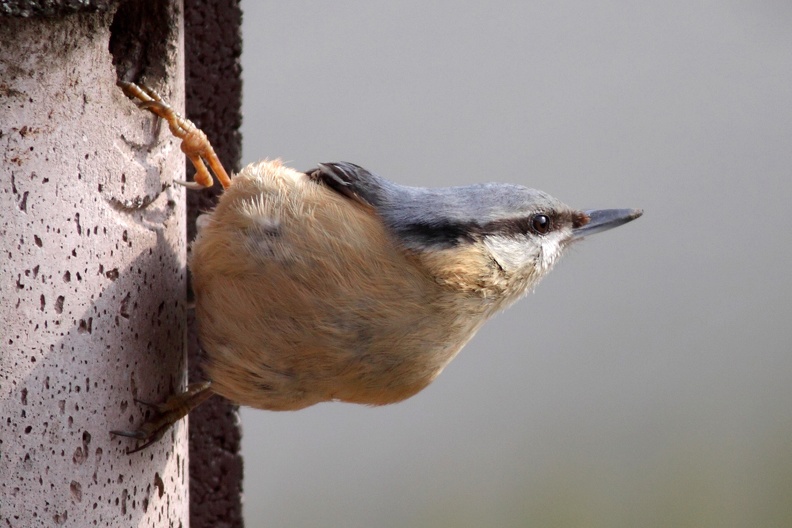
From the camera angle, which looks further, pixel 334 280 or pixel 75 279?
pixel 334 280

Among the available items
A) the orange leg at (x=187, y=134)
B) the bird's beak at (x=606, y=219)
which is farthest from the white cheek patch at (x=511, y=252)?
the orange leg at (x=187, y=134)

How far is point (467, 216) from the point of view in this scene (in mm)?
1786

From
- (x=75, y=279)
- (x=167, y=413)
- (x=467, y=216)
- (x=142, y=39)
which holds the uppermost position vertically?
(x=142, y=39)

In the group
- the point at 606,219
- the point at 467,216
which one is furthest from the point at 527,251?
the point at 606,219

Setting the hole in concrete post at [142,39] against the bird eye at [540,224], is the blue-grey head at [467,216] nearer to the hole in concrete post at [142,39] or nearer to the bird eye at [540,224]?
the bird eye at [540,224]

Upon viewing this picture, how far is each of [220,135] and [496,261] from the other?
0.64 meters

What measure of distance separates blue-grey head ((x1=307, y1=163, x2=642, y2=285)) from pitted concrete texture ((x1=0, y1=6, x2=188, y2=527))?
36 centimetres

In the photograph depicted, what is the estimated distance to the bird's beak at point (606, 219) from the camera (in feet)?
6.82

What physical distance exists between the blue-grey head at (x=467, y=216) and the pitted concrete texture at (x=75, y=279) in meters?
0.36

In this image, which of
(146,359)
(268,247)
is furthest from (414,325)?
(146,359)

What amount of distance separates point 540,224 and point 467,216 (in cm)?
22

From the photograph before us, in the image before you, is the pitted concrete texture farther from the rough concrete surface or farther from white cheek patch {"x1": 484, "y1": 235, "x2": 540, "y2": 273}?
white cheek patch {"x1": 484, "y1": 235, "x2": 540, "y2": 273}

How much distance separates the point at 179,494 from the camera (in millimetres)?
1811

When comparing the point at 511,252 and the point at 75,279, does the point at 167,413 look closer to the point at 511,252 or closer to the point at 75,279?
the point at 75,279
